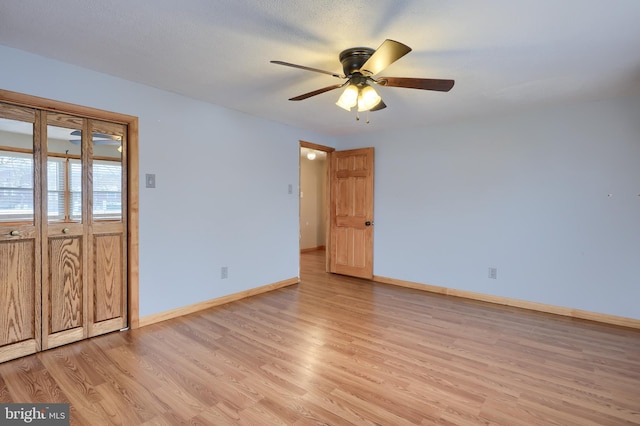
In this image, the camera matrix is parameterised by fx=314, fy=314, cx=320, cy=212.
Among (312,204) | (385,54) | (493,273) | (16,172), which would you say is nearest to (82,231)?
(16,172)

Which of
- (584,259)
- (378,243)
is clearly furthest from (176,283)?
(584,259)

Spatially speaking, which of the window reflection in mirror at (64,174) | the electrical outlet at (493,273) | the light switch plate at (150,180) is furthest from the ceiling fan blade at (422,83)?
the electrical outlet at (493,273)

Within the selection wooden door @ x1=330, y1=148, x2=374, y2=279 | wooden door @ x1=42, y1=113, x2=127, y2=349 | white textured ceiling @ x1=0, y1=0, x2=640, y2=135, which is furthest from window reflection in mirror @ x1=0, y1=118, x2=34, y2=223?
wooden door @ x1=330, y1=148, x2=374, y2=279

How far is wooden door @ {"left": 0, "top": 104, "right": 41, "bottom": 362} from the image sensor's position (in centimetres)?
238

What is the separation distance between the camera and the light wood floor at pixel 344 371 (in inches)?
73.4

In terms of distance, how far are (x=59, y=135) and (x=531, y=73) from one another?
4.01m

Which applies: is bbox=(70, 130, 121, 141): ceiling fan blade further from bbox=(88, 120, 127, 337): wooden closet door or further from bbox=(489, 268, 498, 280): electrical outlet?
bbox=(489, 268, 498, 280): electrical outlet

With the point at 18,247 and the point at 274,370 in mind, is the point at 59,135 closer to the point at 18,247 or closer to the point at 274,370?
the point at 18,247

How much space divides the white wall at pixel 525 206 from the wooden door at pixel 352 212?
25 centimetres

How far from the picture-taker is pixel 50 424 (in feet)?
5.79

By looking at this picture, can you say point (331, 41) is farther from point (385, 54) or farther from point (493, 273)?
point (493, 273)

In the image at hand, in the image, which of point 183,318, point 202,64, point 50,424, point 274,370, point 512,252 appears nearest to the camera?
point 50,424

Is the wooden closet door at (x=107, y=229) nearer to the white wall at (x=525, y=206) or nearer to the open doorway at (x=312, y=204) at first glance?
the white wall at (x=525, y=206)

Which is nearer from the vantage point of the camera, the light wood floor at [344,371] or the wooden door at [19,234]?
the light wood floor at [344,371]
